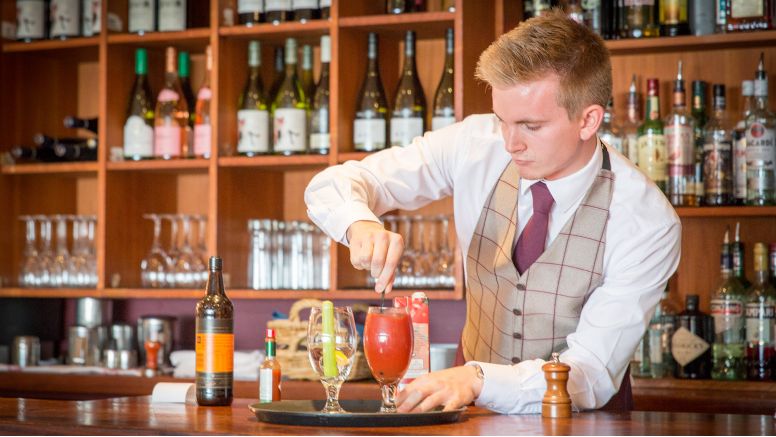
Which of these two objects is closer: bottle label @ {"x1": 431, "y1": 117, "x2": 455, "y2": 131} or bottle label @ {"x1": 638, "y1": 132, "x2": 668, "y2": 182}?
bottle label @ {"x1": 638, "y1": 132, "x2": 668, "y2": 182}

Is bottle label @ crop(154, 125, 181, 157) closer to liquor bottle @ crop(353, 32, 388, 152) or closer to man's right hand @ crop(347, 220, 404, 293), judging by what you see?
liquor bottle @ crop(353, 32, 388, 152)

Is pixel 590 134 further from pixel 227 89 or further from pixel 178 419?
pixel 227 89

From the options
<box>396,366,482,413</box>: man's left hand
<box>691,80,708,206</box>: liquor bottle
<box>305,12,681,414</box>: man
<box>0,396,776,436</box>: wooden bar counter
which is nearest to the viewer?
<box>0,396,776,436</box>: wooden bar counter

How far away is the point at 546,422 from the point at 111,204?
2097mm

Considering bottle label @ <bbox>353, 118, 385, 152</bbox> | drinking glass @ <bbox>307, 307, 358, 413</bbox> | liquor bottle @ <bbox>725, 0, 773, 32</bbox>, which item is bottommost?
drinking glass @ <bbox>307, 307, 358, 413</bbox>

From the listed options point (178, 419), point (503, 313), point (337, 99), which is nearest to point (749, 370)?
point (503, 313)

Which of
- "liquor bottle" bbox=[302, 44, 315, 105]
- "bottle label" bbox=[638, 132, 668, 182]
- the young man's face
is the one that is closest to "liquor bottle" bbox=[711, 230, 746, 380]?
"bottle label" bbox=[638, 132, 668, 182]

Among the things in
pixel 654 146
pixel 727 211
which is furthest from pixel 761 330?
pixel 654 146

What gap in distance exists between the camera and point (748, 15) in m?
2.85

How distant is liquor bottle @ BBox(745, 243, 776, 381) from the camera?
→ 9.22ft

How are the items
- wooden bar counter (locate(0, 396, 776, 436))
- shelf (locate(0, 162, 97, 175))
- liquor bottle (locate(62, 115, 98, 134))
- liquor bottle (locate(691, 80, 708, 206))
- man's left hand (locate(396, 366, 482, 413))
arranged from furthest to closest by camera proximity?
shelf (locate(0, 162, 97, 175)) < liquor bottle (locate(62, 115, 98, 134)) < liquor bottle (locate(691, 80, 708, 206)) < man's left hand (locate(396, 366, 482, 413)) < wooden bar counter (locate(0, 396, 776, 436))

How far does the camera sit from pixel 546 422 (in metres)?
1.56

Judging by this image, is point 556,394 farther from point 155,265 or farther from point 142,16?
point 142,16

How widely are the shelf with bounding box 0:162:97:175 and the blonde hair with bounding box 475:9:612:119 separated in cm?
180
